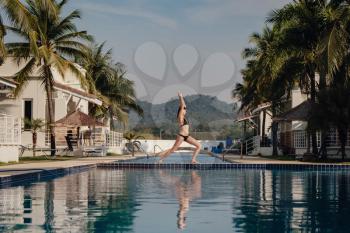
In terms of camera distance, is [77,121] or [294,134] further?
[294,134]

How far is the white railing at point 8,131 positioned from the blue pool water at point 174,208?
11079 millimetres

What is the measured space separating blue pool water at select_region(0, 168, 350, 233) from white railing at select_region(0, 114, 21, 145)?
11.1 m

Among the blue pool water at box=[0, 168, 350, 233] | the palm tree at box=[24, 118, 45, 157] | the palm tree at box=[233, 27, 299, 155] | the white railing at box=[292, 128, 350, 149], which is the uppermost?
the palm tree at box=[233, 27, 299, 155]

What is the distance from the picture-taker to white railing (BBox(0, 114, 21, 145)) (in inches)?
933

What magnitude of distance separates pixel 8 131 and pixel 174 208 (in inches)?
669

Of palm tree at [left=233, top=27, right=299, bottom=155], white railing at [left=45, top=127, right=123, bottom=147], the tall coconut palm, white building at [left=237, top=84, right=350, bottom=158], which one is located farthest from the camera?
white railing at [left=45, top=127, right=123, bottom=147]

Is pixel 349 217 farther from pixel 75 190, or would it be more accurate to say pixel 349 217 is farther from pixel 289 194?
pixel 75 190

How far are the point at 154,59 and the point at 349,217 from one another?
5883 cm

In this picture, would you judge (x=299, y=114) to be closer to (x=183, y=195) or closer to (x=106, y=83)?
(x=183, y=195)

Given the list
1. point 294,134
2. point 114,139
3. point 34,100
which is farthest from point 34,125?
point 294,134

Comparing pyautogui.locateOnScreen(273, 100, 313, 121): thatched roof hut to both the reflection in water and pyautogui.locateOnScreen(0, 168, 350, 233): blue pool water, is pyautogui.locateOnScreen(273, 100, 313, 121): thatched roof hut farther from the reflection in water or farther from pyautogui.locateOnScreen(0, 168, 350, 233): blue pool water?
the reflection in water

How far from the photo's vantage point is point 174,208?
8.77 meters

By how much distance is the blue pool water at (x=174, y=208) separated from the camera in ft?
22.8

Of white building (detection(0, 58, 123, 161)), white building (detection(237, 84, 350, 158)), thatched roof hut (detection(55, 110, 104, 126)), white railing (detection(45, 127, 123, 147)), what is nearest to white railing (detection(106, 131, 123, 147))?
white railing (detection(45, 127, 123, 147))
